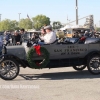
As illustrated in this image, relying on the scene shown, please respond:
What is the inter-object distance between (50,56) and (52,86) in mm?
1603

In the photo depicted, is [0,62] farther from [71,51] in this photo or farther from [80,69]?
[80,69]

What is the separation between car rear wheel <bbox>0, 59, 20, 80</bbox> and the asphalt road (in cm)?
17

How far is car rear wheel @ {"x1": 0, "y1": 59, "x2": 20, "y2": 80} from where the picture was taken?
360 inches

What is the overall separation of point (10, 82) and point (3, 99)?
2.09 meters

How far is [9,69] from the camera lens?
920 centimetres

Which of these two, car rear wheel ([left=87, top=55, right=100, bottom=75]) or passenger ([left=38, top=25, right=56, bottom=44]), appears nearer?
passenger ([left=38, top=25, right=56, bottom=44])

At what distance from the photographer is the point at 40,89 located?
7.76 m

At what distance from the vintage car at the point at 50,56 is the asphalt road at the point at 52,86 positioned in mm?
382

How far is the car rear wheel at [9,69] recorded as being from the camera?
30.0 feet

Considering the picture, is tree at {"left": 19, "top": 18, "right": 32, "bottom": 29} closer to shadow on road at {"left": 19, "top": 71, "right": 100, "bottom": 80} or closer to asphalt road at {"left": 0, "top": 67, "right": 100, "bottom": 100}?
shadow on road at {"left": 19, "top": 71, "right": 100, "bottom": 80}

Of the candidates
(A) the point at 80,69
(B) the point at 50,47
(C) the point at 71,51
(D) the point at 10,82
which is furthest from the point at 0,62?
(A) the point at 80,69

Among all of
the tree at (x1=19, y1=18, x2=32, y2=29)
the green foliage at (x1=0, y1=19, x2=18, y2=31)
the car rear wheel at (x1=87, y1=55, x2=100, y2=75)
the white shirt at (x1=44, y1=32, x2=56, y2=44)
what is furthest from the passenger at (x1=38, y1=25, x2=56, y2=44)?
the green foliage at (x1=0, y1=19, x2=18, y2=31)

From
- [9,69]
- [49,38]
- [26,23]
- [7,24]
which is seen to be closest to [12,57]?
[9,69]

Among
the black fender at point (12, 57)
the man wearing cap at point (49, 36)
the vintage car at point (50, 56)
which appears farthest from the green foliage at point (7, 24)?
the black fender at point (12, 57)
